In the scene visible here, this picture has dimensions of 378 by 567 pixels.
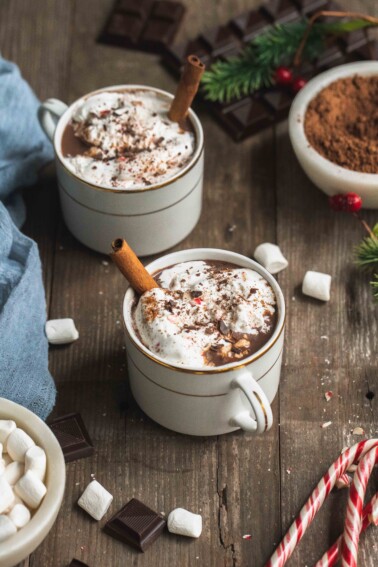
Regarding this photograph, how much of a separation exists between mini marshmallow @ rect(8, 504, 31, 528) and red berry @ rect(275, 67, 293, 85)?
1.14 m

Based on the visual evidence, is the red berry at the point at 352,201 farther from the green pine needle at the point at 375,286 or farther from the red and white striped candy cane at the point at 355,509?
the red and white striped candy cane at the point at 355,509

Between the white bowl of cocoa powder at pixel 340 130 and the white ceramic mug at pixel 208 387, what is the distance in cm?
35

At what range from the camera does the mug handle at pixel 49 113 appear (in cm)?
182

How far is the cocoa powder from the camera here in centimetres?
182

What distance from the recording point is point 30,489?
133 centimetres

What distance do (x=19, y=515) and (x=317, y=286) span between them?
28.9 inches

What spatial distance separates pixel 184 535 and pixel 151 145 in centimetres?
72

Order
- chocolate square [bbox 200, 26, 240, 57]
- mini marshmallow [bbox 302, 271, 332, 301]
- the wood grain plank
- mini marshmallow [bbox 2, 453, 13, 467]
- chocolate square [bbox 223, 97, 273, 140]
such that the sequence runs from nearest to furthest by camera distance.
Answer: mini marshmallow [bbox 2, 453, 13, 467], the wood grain plank, mini marshmallow [bbox 302, 271, 332, 301], chocolate square [bbox 223, 97, 273, 140], chocolate square [bbox 200, 26, 240, 57]

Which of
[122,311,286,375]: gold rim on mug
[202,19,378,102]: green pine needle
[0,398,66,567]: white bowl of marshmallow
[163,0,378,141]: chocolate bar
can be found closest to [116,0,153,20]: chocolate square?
[163,0,378,141]: chocolate bar

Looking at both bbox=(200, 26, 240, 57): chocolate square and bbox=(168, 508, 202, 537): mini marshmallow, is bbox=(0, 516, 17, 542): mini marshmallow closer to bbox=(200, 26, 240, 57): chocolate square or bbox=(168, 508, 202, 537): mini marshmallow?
bbox=(168, 508, 202, 537): mini marshmallow

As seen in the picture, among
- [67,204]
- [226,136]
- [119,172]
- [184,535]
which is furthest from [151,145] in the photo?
[184,535]

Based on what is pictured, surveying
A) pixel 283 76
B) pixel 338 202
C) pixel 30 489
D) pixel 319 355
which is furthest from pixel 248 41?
pixel 30 489

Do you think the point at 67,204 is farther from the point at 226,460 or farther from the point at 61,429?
the point at 226,460

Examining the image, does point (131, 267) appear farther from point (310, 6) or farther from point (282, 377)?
point (310, 6)
